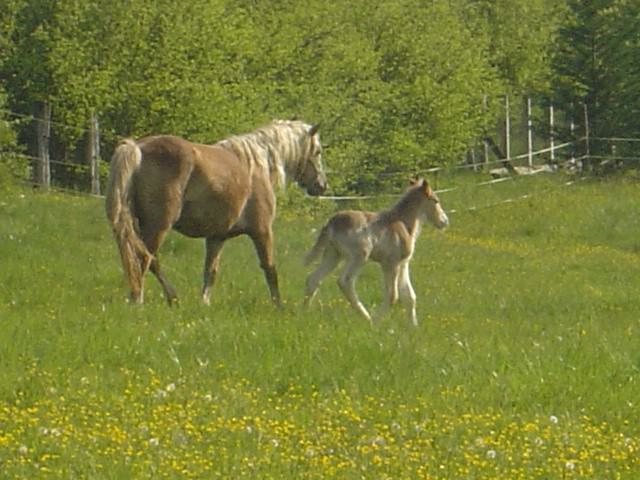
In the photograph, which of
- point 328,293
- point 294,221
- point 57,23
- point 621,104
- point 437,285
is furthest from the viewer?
point 621,104

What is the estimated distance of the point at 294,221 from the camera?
2544 centimetres

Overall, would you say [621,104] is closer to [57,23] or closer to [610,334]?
[57,23]

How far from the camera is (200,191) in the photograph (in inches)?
538

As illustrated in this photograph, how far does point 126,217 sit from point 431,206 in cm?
379

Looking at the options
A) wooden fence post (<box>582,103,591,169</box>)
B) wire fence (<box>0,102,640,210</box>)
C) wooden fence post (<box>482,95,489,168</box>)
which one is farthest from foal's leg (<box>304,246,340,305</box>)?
wooden fence post (<box>482,95,489,168</box>)

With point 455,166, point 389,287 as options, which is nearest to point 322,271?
point 389,287

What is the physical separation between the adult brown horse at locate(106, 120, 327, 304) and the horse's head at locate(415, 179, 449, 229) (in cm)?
137

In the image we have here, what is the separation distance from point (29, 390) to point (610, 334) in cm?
609

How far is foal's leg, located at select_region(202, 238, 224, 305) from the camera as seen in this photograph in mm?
14250

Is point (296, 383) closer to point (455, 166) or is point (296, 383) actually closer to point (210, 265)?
point (210, 265)

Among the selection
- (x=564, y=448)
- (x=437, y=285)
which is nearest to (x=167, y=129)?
(x=437, y=285)

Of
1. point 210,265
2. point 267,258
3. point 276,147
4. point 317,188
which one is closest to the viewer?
point 210,265

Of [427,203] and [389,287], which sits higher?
[427,203]

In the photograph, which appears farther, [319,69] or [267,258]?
[319,69]
